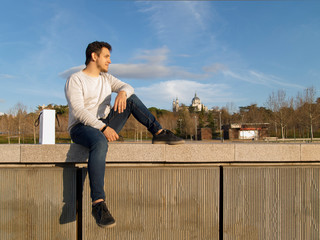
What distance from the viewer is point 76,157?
277 cm

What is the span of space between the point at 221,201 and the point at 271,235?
649mm

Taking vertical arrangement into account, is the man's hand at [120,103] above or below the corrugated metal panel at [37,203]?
above

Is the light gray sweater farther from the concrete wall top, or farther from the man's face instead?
the concrete wall top

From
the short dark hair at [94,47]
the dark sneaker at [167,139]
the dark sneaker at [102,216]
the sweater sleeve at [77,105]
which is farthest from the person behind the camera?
the short dark hair at [94,47]

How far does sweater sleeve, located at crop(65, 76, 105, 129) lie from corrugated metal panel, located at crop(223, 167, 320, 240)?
5.14 feet

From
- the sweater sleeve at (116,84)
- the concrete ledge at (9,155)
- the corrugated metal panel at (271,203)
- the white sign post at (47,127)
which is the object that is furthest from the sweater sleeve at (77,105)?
the white sign post at (47,127)

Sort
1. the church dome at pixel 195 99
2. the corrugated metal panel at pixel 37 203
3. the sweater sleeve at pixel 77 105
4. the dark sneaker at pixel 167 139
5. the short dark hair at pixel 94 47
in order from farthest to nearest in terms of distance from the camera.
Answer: the church dome at pixel 195 99 → the short dark hair at pixel 94 47 → the dark sneaker at pixel 167 139 → the corrugated metal panel at pixel 37 203 → the sweater sleeve at pixel 77 105

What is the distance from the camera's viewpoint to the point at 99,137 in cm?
250

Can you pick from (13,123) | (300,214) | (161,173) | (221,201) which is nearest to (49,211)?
(161,173)

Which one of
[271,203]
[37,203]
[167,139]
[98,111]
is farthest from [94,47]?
[271,203]

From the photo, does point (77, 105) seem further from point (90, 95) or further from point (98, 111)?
point (98, 111)

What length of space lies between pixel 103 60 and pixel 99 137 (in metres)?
1.02

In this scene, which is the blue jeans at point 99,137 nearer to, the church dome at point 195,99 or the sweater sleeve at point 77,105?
the sweater sleeve at point 77,105

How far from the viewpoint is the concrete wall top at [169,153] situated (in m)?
2.77
